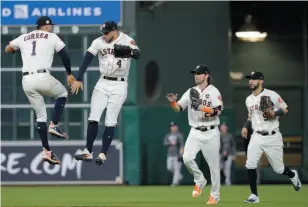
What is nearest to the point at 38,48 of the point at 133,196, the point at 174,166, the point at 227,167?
the point at 133,196

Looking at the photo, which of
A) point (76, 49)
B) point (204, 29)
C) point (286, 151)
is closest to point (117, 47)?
point (76, 49)

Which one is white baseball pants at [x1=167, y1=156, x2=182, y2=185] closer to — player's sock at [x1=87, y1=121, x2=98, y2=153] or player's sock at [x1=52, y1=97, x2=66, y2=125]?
player's sock at [x1=87, y1=121, x2=98, y2=153]

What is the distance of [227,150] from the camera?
2767cm

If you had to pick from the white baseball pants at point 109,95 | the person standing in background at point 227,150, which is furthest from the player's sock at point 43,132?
the person standing in background at point 227,150

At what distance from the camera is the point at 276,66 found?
30.8 meters

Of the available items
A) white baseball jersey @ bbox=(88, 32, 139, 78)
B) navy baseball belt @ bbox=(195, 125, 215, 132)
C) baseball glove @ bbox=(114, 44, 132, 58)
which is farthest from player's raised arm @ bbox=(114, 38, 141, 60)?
navy baseball belt @ bbox=(195, 125, 215, 132)

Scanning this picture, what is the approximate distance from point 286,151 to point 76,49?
7.51 meters

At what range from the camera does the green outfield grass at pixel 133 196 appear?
752 inches

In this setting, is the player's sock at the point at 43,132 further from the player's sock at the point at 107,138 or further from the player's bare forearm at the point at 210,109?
the player's bare forearm at the point at 210,109

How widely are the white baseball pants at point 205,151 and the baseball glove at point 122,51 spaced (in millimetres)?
3384

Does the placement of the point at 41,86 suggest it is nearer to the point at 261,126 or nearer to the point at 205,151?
the point at 205,151

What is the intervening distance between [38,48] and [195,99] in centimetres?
322

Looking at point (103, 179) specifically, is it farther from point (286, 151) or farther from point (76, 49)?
point (286, 151)

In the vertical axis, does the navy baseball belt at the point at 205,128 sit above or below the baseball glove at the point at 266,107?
below
